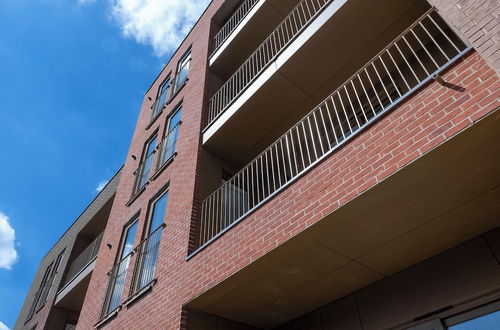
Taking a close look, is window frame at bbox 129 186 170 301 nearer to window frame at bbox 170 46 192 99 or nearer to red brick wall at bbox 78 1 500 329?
red brick wall at bbox 78 1 500 329

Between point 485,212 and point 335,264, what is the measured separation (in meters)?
1.97

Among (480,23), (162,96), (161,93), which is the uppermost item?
(161,93)

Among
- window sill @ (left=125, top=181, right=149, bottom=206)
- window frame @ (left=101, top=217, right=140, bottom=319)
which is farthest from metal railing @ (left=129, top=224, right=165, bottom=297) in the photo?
window sill @ (left=125, top=181, right=149, bottom=206)

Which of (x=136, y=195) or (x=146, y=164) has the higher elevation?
(x=146, y=164)

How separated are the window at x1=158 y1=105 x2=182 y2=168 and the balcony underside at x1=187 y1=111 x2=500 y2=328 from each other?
508 centimetres

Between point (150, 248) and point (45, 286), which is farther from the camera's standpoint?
point (45, 286)

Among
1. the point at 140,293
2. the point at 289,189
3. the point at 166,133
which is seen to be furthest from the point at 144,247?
the point at 289,189

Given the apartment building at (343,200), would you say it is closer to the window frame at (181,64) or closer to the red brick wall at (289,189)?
the red brick wall at (289,189)

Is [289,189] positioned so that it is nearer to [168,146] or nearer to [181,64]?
[168,146]

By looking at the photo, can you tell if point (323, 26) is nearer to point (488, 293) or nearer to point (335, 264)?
point (335, 264)

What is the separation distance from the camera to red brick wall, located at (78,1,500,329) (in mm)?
3750

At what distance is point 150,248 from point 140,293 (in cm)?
123

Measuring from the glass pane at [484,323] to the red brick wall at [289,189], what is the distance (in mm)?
2104

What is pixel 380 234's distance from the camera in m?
4.72
